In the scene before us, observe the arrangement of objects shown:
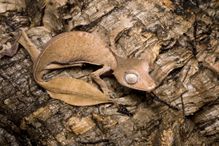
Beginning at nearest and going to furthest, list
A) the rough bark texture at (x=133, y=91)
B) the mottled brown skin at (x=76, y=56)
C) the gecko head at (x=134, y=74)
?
the gecko head at (x=134, y=74)
the rough bark texture at (x=133, y=91)
the mottled brown skin at (x=76, y=56)

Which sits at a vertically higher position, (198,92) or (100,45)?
(100,45)

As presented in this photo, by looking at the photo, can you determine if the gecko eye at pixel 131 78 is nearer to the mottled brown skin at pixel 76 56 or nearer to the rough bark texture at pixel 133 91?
the mottled brown skin at pixel 76 56

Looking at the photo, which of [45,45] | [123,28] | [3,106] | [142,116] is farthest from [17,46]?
[142,116]

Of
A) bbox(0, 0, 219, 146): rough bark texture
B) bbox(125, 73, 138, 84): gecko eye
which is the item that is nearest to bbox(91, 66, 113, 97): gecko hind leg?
bbox(0, 0, 219, 146): rough bark texture

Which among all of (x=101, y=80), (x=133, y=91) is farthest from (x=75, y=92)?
(x=133, y=91)

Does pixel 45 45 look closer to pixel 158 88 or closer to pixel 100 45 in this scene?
pixel 100 45

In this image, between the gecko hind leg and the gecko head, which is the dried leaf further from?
the gecko head

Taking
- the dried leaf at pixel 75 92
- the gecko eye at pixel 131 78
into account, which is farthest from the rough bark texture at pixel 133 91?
the gecko eye at pixel 131 78
